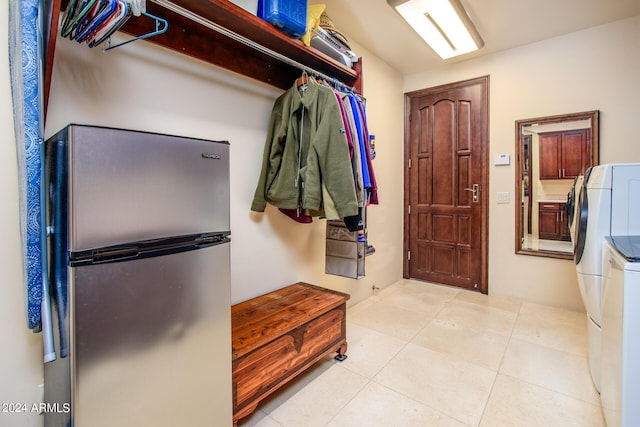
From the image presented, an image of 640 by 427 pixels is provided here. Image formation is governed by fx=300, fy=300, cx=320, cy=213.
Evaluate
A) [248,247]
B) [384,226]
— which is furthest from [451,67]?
[248,247]

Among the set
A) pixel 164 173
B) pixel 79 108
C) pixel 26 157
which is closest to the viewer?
pixel 26 157

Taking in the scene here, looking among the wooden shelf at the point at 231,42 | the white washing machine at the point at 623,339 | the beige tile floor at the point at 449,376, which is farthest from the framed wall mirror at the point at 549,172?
the wooden shelf at the point at 231,42

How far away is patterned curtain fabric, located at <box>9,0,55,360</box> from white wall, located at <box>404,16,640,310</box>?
3539 millimetres

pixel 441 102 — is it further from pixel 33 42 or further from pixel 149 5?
pixel 33 42

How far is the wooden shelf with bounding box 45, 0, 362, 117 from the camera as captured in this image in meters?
1.41

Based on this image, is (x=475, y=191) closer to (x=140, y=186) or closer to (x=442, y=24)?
(x=442, y=24)

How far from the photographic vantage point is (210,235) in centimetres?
118

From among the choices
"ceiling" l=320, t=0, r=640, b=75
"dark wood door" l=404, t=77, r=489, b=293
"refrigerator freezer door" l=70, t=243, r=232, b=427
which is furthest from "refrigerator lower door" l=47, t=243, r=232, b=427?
"dark wood door" l=404, t=77, r=489, b=293

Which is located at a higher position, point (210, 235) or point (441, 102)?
point (441, 102)

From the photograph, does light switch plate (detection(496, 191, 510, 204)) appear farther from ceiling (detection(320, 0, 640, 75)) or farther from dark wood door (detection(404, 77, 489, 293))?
ceiling (detection(320, 0, 640, 75))

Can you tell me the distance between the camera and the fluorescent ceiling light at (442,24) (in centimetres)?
220

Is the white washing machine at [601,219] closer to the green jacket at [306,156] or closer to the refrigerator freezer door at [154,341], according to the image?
the green jacket at [306,156]

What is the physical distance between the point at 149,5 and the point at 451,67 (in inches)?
123

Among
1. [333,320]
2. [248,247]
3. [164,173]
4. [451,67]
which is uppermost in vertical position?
[451,67]
